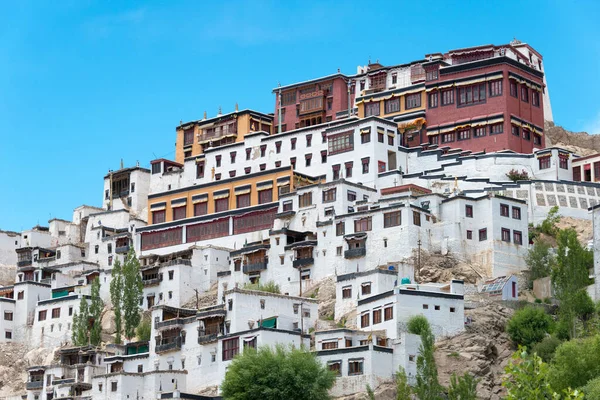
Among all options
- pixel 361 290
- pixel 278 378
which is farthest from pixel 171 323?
pixel 278 378

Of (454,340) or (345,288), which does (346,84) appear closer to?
(345,288)

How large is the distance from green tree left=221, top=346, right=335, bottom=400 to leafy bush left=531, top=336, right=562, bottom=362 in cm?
1052

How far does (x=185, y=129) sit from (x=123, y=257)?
17.1 metres

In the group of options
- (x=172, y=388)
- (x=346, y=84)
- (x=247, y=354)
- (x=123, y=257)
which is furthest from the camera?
(x=346, y=84)

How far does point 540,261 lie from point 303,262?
14.9 meters

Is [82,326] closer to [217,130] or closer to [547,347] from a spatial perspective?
[217,130]

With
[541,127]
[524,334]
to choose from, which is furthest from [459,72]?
[524,334]

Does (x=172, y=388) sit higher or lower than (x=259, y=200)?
lower

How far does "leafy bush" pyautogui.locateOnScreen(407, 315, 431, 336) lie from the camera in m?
65.6

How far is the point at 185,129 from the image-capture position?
10638 centimetres

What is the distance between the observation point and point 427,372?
61000mm

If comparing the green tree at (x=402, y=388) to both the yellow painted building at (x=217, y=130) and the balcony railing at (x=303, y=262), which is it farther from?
the yellow painted building at (x=217, y=130)

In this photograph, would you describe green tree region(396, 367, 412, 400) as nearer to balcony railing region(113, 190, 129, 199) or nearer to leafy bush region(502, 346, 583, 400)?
leafy bush region(502, 346, 583, 400)

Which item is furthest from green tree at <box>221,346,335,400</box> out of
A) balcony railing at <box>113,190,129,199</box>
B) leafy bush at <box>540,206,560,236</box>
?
balcony railing at <box>113,190,129,199</box>
